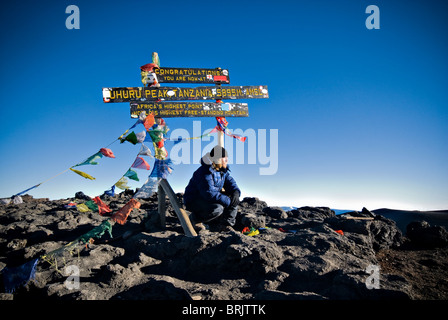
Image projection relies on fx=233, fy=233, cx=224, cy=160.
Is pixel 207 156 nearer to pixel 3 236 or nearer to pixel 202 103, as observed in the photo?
pixel 202 103

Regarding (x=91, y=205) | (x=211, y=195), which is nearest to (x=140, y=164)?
(x=91, y=205)

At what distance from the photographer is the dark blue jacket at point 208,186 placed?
16.2ft

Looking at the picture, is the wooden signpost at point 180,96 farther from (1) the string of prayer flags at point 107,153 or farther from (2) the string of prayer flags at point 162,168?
(1) the string of prayer flags at point 107,153

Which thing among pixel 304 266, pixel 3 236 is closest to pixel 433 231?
pixel 304 266

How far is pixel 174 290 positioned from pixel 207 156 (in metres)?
2.90

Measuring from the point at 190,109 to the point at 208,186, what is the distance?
186 cm

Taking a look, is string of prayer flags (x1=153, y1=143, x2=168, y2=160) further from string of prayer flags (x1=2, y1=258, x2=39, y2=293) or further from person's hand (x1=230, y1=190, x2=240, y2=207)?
string of prayer flags (x1=2, y1=258, x2=39, y2=293)

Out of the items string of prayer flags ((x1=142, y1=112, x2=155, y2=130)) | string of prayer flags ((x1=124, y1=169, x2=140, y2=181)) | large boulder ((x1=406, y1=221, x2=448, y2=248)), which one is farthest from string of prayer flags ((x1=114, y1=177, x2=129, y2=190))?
large boulder ((x1=406, y1=221, x2=448, y2=248))

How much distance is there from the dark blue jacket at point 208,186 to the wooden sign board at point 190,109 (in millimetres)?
1198

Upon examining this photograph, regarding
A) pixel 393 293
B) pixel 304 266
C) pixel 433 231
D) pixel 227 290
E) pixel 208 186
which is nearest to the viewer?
pixel 393 293

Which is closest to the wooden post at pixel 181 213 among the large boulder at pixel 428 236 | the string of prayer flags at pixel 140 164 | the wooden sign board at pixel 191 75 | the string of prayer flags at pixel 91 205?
the string of prayer flags at pixel 140 164

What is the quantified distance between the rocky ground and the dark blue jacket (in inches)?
29.6
